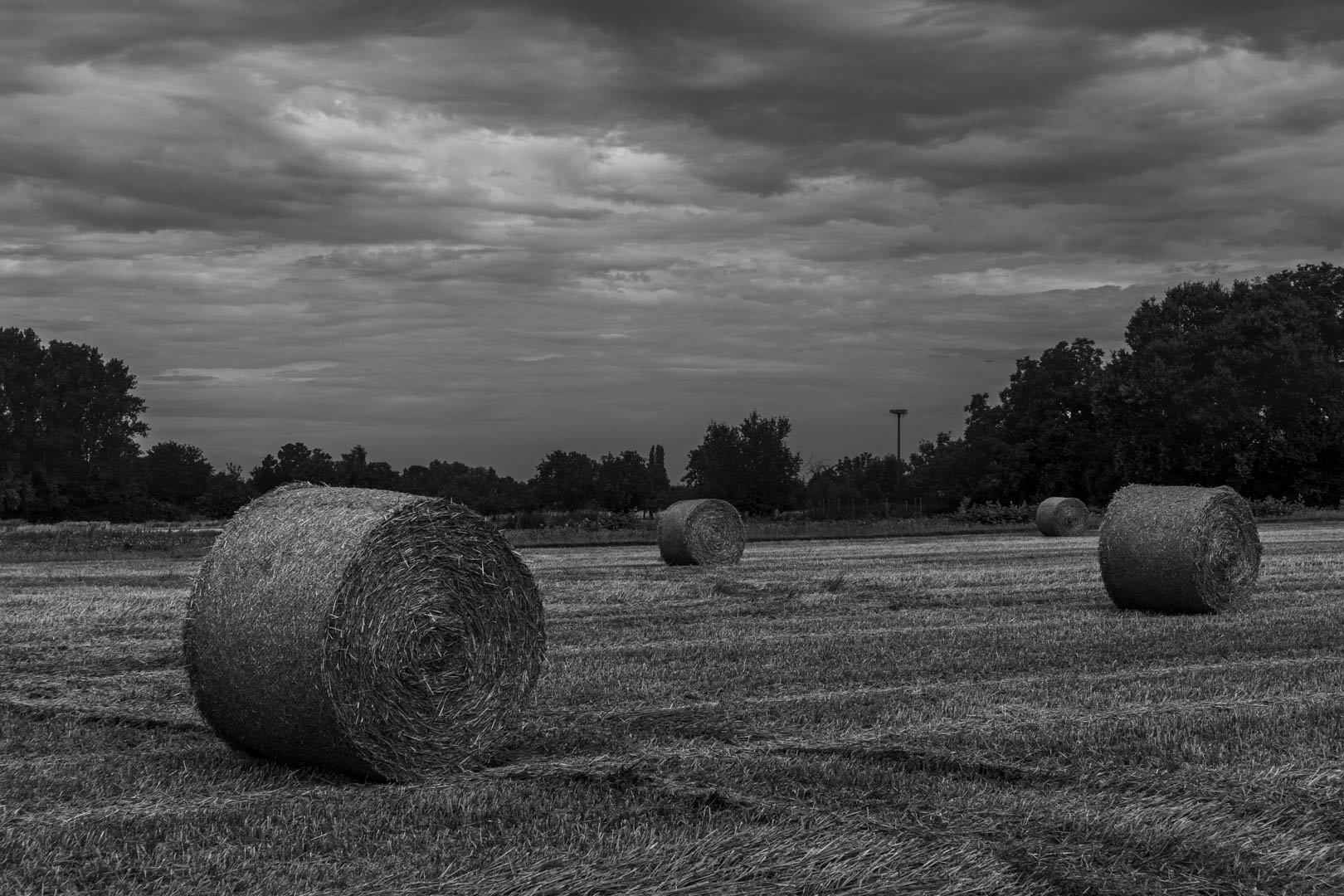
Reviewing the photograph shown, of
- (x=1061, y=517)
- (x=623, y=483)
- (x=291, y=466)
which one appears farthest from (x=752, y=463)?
(x=1061, y=517)

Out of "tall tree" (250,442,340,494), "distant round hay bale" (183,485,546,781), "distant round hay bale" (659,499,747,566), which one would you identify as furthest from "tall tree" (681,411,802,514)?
"distant round hay bale" (183,485,546,781)

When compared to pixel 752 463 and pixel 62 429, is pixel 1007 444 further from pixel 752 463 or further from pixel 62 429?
pixel 62 429

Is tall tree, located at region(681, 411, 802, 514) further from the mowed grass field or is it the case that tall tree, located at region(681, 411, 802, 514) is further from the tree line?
the mowed grass field

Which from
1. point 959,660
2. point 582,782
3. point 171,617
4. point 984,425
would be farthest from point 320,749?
point 984,425

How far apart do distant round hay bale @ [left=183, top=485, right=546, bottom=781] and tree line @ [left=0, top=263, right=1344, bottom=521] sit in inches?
2089

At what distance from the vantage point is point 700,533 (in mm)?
26797

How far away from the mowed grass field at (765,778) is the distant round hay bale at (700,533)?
1158 centimetres

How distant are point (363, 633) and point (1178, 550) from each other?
38.0 feet

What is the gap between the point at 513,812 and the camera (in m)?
7.06

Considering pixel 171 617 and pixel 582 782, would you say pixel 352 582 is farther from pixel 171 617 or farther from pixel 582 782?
pixel 171 617

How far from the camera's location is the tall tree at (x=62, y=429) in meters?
78.2

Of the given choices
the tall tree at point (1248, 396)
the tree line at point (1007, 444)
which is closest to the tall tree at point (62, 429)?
the tree line at point (1007, 444)

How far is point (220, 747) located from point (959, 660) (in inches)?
248

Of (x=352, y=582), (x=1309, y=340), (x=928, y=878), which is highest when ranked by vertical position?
(x=1309, y=340)
